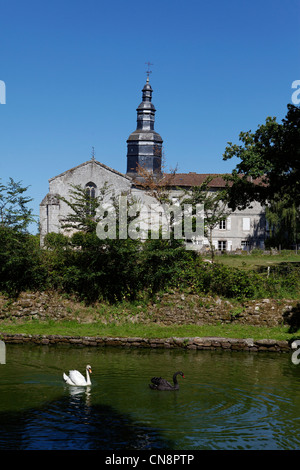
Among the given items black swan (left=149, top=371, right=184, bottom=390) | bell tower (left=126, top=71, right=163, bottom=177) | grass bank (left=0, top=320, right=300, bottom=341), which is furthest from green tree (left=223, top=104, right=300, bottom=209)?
bell tower (left=126, top=71, right=163, bottom=177)

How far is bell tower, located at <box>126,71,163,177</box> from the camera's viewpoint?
235 feet

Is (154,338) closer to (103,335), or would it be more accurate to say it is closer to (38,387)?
(103,335)

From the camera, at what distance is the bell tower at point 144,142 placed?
7169 cm

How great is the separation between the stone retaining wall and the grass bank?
59 cm

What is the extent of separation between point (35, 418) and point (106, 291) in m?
16.0

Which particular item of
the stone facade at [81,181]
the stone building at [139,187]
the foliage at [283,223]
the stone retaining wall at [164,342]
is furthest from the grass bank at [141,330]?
the foliage at [283,223]

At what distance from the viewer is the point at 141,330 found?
26.1 metres

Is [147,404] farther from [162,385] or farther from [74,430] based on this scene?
[74,430]

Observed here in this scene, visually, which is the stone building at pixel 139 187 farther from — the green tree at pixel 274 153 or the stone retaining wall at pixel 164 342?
the stone retaining wall at pixel 164 342

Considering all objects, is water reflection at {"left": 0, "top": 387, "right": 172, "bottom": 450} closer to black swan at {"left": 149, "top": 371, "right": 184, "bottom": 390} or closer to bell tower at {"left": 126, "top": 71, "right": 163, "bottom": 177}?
black swan at {"left": 149, "top": 371, "right": 184, "bottom": 390}

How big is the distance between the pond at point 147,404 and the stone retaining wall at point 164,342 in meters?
1.53
